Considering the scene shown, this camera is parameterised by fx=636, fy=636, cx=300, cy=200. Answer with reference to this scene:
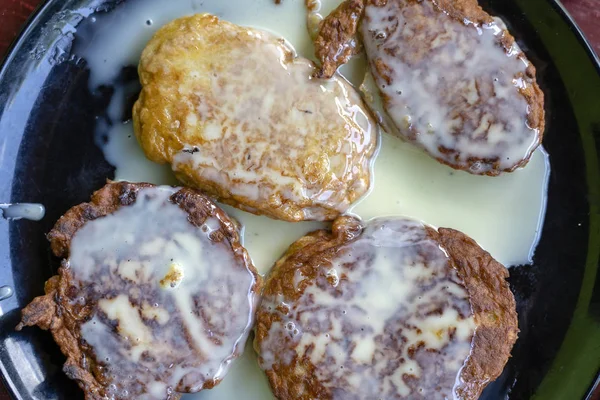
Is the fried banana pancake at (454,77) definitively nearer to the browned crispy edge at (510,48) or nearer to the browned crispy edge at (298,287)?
the browned crispy edge at (510,48)

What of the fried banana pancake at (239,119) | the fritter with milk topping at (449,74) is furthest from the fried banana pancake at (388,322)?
the fritter with milk topping at (449,74)

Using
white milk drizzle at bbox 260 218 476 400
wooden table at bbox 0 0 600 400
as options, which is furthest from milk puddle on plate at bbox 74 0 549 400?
wooden table at bbox 0 0 600 400

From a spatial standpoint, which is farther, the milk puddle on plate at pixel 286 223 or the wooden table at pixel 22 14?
the wooden table at pixel 22 14

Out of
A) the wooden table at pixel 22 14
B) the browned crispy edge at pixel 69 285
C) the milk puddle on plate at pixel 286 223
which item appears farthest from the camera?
the wooden table at pixel 22 14

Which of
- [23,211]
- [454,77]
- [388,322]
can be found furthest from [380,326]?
[23,211]

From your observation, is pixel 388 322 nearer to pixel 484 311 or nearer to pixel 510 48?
pixel 484 311

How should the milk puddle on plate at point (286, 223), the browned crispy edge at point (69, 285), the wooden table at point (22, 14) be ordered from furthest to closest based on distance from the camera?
the wooden table at point (22, 14) < the milk puddle on plate at point (286, 223) < the browned crispy edge at point (69, 285)
